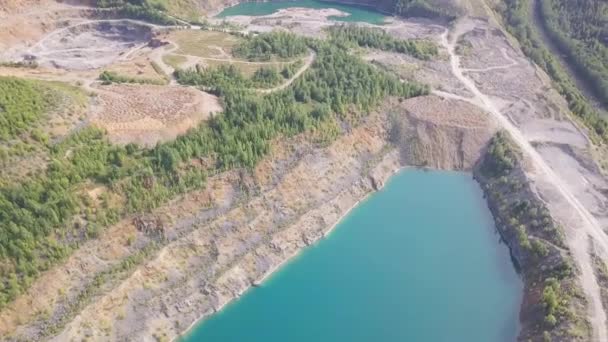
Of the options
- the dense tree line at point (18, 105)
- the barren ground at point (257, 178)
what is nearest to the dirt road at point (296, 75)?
the barren ground at point (257, 178)

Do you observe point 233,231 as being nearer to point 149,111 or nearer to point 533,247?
point 149,111

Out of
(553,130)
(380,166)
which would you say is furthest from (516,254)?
(553,130)

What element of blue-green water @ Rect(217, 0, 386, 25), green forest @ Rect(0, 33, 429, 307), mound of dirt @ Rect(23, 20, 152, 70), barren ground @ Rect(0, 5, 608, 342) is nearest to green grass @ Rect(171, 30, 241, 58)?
barren ground @ Rect(0, 5, 608, 342)

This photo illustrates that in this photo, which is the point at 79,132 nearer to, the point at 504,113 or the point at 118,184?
the point at 118,184

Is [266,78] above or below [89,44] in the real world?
above

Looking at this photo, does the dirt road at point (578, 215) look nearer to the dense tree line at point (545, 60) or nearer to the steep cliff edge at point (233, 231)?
the steep cliff edge at point (233, 231)

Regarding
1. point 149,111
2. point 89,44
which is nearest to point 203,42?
point 89,44

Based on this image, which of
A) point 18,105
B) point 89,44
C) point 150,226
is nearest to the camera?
point 150,226
